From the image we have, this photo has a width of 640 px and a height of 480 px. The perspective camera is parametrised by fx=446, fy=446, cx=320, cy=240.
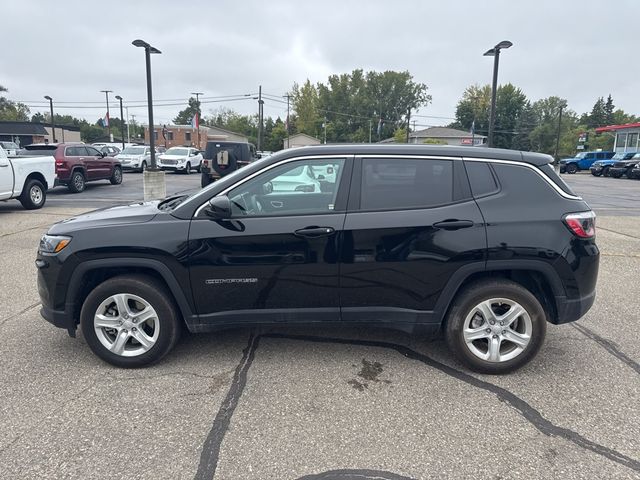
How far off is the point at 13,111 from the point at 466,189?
333 feet

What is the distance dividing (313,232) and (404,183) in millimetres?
817

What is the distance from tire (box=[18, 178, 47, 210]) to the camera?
37.3 feet

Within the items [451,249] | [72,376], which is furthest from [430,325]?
[72,376]

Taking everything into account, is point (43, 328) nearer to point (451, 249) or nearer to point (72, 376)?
point (72, 376)

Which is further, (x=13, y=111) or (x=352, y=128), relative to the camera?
(x=352, y=128)

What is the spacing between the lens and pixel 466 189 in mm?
3439

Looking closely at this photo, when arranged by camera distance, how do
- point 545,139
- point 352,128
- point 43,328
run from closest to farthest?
point 43,328
point 545,139
point 352,128

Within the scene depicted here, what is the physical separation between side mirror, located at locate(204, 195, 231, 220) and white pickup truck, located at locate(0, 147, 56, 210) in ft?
31.5

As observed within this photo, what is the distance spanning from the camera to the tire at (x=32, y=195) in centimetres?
1138

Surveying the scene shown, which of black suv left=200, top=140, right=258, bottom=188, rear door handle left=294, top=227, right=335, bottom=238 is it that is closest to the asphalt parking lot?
rear door handle left=294, top=227, right=335, bottom=238

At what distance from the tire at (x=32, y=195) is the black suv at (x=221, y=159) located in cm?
432

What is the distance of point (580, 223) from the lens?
3.37m

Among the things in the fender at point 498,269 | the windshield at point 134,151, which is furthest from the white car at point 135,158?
the fender at point 498,269

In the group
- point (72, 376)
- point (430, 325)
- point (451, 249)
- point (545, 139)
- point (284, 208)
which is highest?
point (545, 139)
